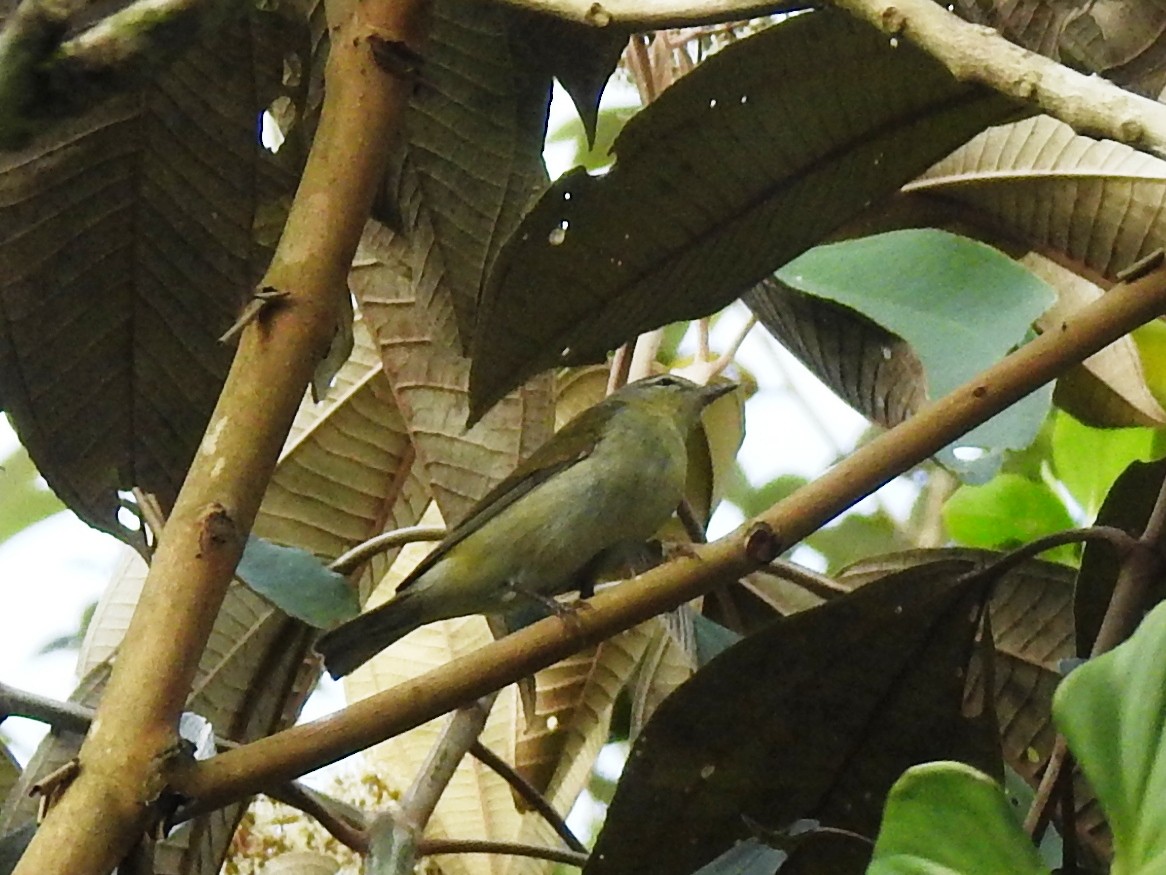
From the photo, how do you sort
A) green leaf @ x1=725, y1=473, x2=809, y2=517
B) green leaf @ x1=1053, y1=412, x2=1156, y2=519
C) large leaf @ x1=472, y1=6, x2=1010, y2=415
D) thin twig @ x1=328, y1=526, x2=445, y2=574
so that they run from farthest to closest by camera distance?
A: 1. green leaf @ x1=725, y1=473, x2=809, y2=517
2. green leaf @ x1=1053, y1=412, x2=1156, y2=519
3. thin twig @ x1=328, y1=526, x2=445, y2=574
4. large leaf @ x1=472, y1=6, x2=1010, y2=415

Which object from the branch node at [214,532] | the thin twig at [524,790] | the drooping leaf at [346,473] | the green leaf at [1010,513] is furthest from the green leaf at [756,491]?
the branch node at [214,532]

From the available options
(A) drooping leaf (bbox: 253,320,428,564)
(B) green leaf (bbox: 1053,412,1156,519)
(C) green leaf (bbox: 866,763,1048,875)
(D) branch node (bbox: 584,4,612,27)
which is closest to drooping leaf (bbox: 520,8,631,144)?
(D) branch node (bbox: 584,4,612,27)

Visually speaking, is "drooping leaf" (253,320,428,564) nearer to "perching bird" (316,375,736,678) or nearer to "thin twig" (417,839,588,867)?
"perching bird" (316,375,736,678)

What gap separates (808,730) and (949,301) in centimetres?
31

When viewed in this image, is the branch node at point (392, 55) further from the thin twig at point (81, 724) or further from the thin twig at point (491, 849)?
the thin twig at point (491, 849)

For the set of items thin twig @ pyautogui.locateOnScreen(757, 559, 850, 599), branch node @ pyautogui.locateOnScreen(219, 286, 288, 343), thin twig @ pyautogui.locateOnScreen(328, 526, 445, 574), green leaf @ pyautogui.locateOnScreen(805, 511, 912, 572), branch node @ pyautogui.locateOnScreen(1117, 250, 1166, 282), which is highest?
green leaf @ pyautogui.locateOnScreen(805, 511, 912, 572)

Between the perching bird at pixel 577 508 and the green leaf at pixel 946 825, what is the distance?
0.78 m

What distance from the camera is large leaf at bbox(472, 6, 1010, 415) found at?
827mm

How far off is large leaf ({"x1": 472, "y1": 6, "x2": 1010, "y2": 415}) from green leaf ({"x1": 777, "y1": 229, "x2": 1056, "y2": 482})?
128 millimetres

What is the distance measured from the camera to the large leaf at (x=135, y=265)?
93cm

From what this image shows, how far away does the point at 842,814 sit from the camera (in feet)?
2.93

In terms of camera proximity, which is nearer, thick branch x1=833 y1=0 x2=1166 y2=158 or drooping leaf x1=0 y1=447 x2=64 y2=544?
thick branch x1=833 y1=0 x2=1166 y2=158

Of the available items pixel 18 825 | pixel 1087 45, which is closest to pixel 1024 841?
pixel 1087 45

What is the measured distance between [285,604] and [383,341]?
0.35 metres
